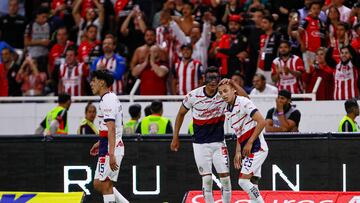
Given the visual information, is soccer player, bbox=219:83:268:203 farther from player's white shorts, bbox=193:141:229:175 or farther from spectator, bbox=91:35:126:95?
spectator, bbox=91:35:126:95

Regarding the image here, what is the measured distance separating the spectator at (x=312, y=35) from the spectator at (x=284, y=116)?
10.3 feet

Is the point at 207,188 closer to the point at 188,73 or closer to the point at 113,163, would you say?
the point at 113,163

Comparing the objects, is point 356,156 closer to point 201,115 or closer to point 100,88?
point 201,115

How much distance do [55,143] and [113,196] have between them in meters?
2.89

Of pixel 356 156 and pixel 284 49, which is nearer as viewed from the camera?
pixel 356 156

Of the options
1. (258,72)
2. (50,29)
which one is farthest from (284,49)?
(50,29)

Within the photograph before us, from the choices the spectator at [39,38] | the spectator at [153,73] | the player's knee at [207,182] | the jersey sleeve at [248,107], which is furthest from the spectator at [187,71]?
the jersey sleeve at [248,107]

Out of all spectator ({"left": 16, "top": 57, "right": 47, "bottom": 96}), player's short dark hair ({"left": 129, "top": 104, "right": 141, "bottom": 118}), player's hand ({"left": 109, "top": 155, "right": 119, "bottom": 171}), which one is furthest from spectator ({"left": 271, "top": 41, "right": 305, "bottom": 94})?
player's hand ({"left": 109, "top": 155, "right": 119, "bottom": 171})

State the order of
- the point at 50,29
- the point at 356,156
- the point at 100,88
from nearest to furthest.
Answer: the point at 100,88 < the point at 356,156 < the point at 50,29

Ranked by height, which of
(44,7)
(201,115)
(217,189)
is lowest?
(217,189)

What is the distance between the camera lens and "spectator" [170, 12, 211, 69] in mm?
24734

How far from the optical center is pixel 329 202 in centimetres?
1812

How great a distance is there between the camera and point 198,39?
81.2 ft

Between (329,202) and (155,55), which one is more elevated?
(155,55)
